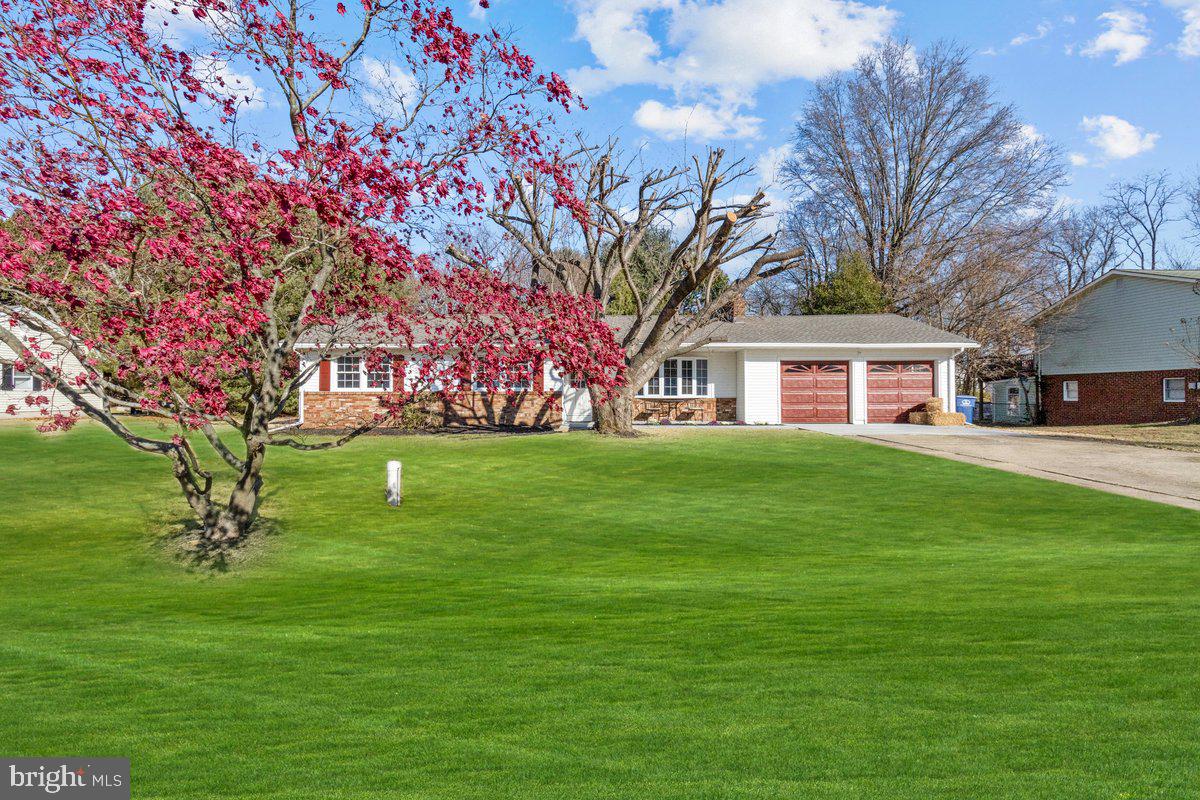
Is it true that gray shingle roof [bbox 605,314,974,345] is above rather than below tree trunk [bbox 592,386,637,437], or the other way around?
above

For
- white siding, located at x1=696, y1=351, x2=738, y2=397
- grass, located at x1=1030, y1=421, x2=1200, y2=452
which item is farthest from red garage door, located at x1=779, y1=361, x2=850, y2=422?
grass, located at x1=1030, y1=421, x2=1200, y2=452

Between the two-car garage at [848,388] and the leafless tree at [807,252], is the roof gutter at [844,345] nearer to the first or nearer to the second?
the two-car garage at [848,388]

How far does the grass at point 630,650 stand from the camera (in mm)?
3738

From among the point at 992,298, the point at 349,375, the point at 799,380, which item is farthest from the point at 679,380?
the point at 992,298

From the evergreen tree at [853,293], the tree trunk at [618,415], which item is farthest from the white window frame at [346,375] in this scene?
the evergreen tree at [853,293]

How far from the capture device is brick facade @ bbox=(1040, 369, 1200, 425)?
3069 cm

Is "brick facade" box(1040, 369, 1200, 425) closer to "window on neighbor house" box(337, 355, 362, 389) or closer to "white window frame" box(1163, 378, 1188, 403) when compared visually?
"white window frame" box(1163, 378, 1188, 403)

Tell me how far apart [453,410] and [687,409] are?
8.38 m

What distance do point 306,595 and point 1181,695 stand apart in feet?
26.8

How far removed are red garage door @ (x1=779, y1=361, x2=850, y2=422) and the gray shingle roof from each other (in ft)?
3.28

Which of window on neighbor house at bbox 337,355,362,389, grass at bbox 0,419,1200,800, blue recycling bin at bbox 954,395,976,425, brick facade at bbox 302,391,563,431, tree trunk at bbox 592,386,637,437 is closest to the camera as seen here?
grass at bbox 0,419,1200,800

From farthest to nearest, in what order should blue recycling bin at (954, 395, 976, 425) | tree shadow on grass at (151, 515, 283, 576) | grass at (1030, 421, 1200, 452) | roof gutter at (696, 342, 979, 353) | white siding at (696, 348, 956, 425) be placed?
blue recycling bin at (954, 395, 976, 425)
white siding at (696, 348, 956, 425)
roof gutter at (696, 342, 979, 353)
grass at (1030, 421, 1200, 452)
tree shadow on grass at (151, 515, 283, 576)

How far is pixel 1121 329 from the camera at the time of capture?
3353 centimetres

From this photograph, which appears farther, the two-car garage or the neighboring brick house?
the neighboring brick house
